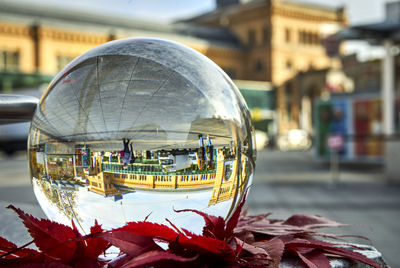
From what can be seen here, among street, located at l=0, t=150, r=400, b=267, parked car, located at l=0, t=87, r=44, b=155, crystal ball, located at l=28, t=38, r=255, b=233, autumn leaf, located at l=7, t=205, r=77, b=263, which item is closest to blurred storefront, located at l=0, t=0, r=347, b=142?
parked car, located at l=0, t=87, r=44, b=155

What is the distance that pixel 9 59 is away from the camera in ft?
102

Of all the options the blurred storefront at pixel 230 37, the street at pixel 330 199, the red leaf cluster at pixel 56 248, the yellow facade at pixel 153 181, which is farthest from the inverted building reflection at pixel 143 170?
the blurred storefront at pixel 230 37

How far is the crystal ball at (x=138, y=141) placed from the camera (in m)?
0.98

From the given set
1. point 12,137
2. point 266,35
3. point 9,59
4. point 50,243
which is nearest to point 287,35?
point 266,35

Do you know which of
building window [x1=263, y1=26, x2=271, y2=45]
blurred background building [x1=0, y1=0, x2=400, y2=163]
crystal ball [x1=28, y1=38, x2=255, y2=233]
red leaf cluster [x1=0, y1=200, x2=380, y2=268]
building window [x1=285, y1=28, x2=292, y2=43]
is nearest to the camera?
red leaf cluster [x1=0, y1=200, x2=380, y2=268]

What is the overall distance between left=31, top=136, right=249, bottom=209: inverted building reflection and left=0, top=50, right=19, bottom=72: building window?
3278 centimetres

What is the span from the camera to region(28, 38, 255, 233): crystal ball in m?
0.98

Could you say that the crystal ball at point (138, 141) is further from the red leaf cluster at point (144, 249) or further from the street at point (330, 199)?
the street at point (330, 199)

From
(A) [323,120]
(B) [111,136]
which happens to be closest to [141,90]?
(B) [111,136]

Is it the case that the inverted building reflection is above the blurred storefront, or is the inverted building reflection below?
below

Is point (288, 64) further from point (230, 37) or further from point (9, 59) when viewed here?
point (9, 59)

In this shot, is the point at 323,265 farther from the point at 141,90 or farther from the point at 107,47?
the point at 107,47

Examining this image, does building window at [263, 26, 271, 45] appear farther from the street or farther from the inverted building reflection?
the inverted building reflection

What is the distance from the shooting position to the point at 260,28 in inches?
1784
